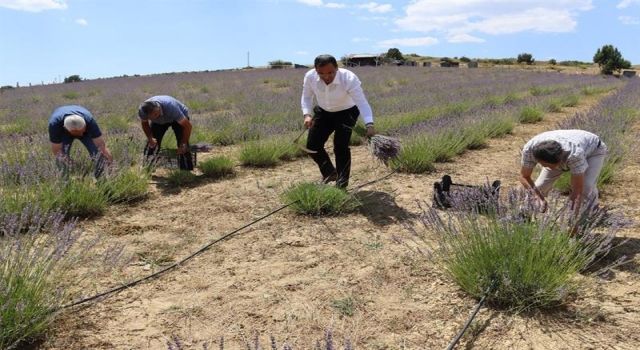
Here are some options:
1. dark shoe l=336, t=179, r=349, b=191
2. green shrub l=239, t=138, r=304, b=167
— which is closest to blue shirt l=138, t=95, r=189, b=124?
green shrub l=239, t=138, r=304, b=167

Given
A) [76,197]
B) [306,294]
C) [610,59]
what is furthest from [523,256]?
[610,59]

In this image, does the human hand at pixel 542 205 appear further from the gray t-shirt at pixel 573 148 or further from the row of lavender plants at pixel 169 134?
the row of lavender plants at pixel 169 134

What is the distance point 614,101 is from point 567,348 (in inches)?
353

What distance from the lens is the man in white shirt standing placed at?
415cm

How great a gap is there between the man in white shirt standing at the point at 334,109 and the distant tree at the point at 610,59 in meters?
39.0

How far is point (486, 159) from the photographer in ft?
20.4

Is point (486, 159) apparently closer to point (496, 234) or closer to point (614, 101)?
point (496, 234)

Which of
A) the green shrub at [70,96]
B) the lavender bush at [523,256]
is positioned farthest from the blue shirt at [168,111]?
the green shrub at [70,96]

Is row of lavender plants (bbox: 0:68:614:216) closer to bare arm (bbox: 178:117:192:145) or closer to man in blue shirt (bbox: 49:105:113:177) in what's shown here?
man in blue shirt (bbox: 49:105:113:177)

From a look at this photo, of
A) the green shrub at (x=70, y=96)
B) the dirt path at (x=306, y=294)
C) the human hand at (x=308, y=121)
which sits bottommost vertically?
the dirt path at (x=306, y=294)

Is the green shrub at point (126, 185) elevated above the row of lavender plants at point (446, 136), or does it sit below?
below

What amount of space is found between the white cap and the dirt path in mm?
865

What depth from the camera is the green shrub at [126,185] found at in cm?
421

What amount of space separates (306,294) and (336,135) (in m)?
2.06
